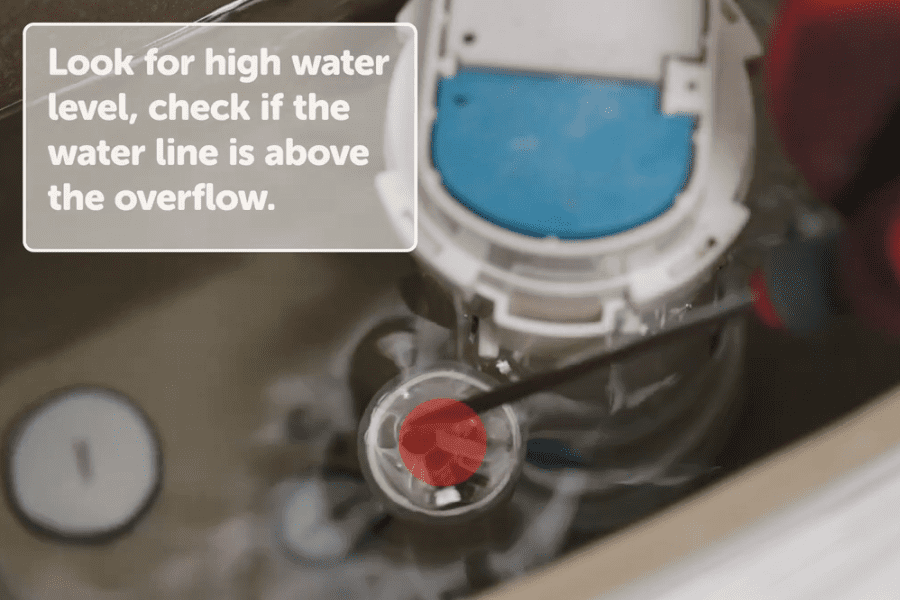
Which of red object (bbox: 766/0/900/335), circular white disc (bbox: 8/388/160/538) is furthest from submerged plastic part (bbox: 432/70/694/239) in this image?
circular white disc (bbox: 8/388/160/538)

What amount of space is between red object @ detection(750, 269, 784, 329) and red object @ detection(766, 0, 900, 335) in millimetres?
41

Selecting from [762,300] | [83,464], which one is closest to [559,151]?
[762,300]

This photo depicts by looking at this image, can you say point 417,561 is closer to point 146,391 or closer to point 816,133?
point 146,391

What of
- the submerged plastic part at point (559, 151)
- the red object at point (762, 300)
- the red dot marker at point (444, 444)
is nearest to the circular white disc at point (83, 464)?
the red dot marker at point (444, 444)

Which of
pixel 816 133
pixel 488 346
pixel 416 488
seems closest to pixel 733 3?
pixel 816 133

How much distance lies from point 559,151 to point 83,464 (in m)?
0.44

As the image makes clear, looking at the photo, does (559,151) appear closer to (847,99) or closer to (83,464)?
(847,99)

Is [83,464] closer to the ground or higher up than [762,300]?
closer to the ground

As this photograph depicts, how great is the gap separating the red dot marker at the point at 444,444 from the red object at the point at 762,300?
0.19 meters

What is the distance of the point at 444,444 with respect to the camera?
0.47 meters

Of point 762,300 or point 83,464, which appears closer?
point 762,300

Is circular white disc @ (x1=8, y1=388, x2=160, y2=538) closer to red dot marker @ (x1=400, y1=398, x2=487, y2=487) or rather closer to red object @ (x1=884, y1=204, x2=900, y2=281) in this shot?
red dot marker @ (x1=400, y1=398, x2=487, y2=487)

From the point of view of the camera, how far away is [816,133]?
15.9 inches

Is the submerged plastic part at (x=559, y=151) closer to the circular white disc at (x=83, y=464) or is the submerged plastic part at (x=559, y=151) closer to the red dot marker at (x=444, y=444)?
the red dot marker at (x=444, y=444)
